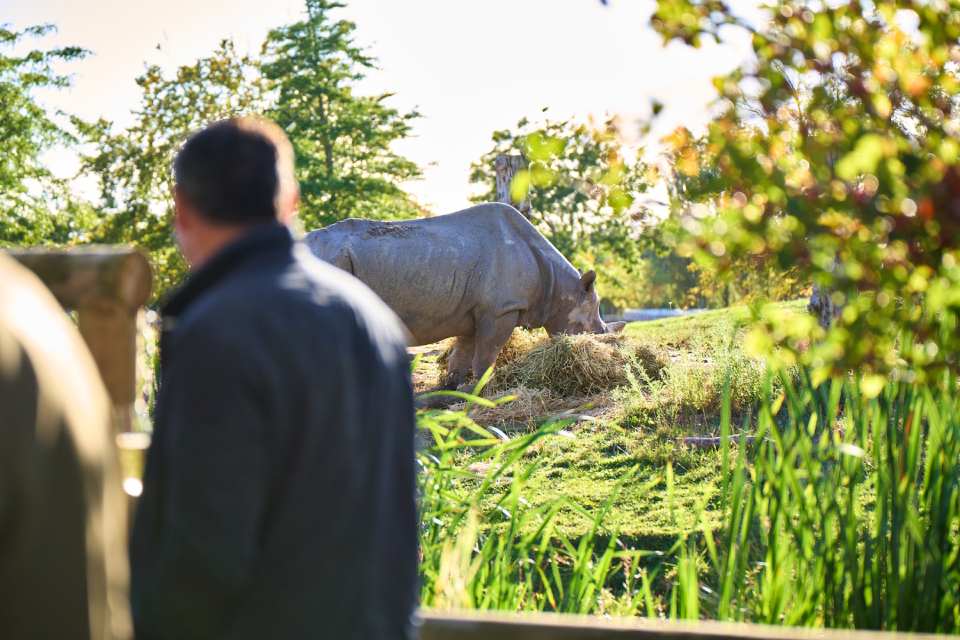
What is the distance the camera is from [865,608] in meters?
3.18

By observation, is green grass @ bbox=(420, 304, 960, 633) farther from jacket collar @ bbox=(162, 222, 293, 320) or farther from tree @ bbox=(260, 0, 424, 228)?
tree @ bbox=(260, 0, 424, 228)

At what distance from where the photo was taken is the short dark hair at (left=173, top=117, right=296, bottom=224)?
6.69ft

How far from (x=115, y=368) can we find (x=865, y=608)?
6.55 feet

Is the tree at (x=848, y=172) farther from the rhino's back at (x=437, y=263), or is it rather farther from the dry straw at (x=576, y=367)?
the rhino's back at (x=437, y=263)

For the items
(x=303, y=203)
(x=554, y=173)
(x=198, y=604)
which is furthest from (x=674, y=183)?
(x=303, y=203)

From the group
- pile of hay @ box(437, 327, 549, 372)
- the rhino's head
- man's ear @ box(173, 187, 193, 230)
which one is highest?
the rhino's head

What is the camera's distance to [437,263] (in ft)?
42.7

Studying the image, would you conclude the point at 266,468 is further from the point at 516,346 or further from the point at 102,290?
the point at 516,346

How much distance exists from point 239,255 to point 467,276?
1112 centimetres

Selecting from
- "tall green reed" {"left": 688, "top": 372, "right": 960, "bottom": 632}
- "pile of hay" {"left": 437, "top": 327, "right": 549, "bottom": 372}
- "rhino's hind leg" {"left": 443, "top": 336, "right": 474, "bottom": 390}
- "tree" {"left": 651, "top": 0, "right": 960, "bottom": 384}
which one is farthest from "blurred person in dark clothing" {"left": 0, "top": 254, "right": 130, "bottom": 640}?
"rhino's hind leg" {"left": 443, "top": 336, "right": 474, "bottom": 390}

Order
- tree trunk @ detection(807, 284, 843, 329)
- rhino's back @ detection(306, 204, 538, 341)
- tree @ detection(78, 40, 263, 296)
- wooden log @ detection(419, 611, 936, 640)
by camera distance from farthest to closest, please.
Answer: tree @ detection(78, 40, 263, 296), tree trunk @ detection(807, 284, 843, 329), rhino's back @ detection(306, 204, 538, 341), wooden log @ detection(419, 611, 936, 640)

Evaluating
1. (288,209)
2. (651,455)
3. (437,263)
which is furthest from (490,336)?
(288,209)

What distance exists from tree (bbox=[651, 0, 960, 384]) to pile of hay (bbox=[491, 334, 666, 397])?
8660 millimetres

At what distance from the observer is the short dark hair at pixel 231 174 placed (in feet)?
6.69
